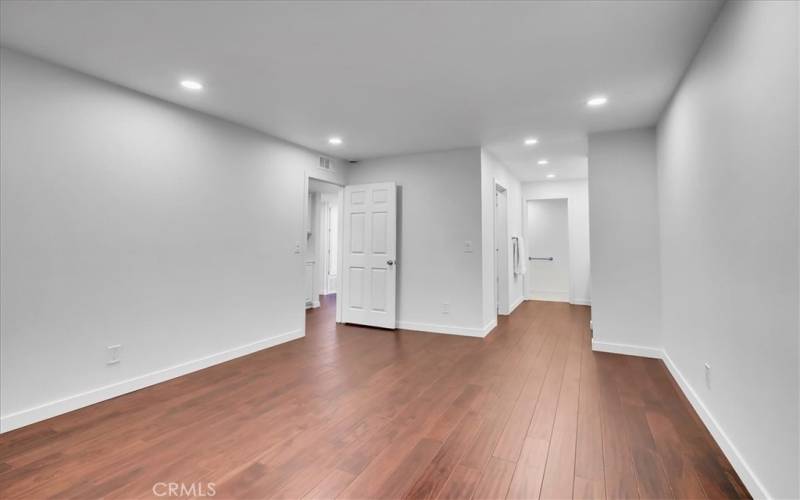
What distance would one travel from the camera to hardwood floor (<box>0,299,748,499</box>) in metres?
1.72

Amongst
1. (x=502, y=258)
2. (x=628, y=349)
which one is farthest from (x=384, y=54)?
(x=502, y=258)

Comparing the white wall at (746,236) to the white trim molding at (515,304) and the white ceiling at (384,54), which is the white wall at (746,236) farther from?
the white trim molding at (515,304)

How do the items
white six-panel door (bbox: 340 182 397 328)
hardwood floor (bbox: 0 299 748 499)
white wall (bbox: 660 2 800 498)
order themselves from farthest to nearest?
white six-panel door (bbox: 340 182 397 328)
hardwood floor (bbox: 0 299 748 499)
white wall (bbox: 660 2 800 498)

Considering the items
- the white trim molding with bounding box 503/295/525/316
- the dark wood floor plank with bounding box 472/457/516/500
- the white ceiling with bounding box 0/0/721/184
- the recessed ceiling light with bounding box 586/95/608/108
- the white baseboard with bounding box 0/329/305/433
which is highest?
the recessed ceiling light with bounding box 586/95/608/108

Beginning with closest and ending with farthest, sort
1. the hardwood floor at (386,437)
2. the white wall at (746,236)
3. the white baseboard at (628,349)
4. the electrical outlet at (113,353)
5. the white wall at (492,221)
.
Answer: the white wall at (746,236) → the hardwood floor at (386,437) → the electrical outlet at (113,353) → the white baseboard at (628,349) → the white wall at (492,221)

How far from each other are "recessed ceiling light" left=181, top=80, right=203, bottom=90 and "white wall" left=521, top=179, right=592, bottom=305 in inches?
251

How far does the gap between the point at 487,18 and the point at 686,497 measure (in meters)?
2.57

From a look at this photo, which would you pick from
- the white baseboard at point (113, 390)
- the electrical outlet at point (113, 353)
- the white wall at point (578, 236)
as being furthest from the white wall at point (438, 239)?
the white wall at point (578, 236)

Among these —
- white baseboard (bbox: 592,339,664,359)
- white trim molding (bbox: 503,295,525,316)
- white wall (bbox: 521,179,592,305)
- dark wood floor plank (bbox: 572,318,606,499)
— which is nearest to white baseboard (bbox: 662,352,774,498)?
dark wood floor plank (bbox: 572,318,606,499)

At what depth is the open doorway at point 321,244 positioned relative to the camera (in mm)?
6992

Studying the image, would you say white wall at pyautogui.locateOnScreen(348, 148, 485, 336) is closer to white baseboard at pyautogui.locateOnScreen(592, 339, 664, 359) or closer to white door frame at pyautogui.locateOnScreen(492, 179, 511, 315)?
white baseboard at pyautogui.locateOnScreen(592, 339, 664, 359)

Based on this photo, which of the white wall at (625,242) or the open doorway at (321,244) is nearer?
the white wall at (625,242)

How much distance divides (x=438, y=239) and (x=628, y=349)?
8.09 ft

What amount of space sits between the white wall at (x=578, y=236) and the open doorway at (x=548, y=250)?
0.38 meters
